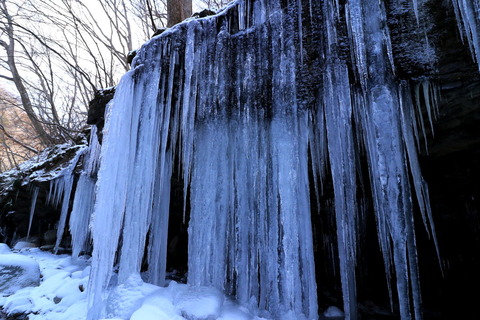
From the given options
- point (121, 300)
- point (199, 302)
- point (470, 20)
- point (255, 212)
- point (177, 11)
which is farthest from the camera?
point (177, 11)

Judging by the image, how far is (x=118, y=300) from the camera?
258cm

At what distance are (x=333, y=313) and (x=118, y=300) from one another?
7.91ft

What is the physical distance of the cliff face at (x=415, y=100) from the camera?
1.96m

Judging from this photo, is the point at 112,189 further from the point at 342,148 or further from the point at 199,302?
the point at 342,148

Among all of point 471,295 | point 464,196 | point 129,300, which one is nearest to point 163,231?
point 129,300

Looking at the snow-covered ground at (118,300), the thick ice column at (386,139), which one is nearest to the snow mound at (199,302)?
the snow-covered ground at (118,300)

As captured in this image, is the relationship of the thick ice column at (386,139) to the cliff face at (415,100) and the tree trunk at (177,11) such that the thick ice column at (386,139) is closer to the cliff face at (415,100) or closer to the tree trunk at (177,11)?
the cliff face at (415,100)

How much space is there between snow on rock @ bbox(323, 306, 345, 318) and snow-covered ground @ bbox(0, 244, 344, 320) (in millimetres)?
36

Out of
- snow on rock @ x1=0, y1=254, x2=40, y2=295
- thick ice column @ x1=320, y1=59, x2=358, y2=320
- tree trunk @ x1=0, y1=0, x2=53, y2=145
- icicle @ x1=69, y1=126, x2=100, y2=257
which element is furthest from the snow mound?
tree trunk @ x1=0, y1=0, x2=53, y2=145

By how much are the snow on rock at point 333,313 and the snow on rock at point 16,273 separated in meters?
4.90

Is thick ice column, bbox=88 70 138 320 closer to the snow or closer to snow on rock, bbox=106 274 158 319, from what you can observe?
the snow

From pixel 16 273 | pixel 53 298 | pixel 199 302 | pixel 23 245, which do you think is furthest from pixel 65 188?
pixel 199 302

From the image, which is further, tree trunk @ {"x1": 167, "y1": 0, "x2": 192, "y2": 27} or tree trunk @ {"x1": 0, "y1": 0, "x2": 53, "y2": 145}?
tree trunk @ {"x1": 0, "y1": 0, "x2": 53, "y2": 145}

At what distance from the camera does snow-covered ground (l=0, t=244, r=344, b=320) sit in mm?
2361
